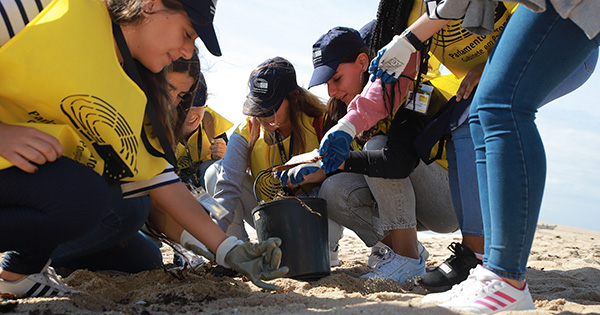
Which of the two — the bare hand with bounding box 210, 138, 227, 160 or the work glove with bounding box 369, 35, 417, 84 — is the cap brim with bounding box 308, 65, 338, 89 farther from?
the bare hand with bounding box 210, 138, 227, 160

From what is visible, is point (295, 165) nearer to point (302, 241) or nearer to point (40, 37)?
point (302, 241)

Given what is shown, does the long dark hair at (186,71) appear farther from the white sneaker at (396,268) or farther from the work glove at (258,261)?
the white sneaker at (396,268)

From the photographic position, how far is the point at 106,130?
1.54m

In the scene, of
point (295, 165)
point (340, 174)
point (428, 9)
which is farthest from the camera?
point (340, 174)

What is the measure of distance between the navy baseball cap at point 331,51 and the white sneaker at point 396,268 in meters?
1.03

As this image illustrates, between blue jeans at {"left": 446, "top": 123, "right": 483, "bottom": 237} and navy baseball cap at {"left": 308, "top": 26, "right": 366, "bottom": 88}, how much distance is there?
33.2 inches

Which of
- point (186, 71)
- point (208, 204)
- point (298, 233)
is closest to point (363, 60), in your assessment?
point (186, 71)

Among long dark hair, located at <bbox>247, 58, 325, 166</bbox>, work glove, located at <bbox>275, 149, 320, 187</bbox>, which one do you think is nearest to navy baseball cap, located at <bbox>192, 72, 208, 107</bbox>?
long dark hair, located at <bbox>247, 58, 325, 166</bbox>

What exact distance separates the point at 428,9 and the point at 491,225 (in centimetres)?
85

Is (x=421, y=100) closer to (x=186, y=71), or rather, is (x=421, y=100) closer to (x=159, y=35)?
(x=186, y=71)

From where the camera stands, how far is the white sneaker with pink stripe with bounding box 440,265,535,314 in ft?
4.68

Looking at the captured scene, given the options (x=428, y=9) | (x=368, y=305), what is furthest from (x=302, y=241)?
(x=428, y=9)

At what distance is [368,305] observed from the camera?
152cm

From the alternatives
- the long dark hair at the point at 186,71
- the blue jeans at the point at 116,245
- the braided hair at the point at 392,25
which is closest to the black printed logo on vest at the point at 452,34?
the braided hair at the point at 392,25
